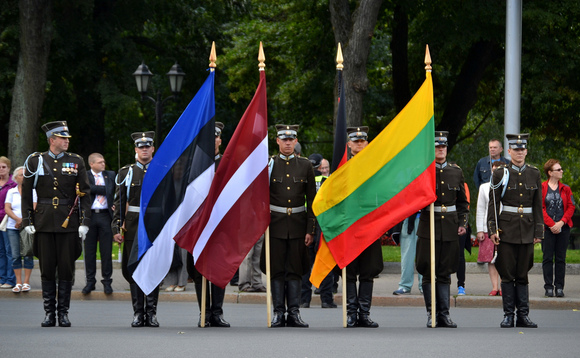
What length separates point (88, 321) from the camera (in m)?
12.1

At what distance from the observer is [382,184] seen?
11.0 metres

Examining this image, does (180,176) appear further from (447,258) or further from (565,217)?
(565,217)

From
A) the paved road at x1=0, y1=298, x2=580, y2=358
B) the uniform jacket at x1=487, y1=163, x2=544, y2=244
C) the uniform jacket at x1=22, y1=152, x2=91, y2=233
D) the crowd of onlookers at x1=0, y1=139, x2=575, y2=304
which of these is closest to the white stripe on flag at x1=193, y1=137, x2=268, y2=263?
the paved road at x1=0, y1=298, x2=580, y2=358

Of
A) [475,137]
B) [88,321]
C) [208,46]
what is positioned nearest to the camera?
[88,321]

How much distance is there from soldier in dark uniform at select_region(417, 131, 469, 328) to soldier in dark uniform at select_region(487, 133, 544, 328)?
408mm

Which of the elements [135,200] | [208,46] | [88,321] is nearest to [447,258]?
[135,200]

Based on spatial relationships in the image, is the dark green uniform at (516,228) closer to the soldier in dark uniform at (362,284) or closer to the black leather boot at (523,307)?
the black leather boot at (523,307)

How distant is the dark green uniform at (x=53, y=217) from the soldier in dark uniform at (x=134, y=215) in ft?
1.23

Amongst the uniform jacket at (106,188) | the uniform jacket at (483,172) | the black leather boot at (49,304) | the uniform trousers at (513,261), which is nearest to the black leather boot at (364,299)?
the uniform trousers at (513,261)

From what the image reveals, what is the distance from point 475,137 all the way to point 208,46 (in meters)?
13.5

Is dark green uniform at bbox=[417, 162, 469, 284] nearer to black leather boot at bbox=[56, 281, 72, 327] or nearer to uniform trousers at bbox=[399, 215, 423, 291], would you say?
uniform trousers at bbox=[399, 215, 423, 291]

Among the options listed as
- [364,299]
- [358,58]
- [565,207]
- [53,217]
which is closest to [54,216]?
[53,217]

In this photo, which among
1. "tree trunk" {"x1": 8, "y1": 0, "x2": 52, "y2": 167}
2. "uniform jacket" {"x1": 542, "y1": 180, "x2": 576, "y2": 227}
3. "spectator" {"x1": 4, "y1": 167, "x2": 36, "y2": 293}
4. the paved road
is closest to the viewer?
the paved road

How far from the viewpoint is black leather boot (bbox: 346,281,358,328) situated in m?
10.6
